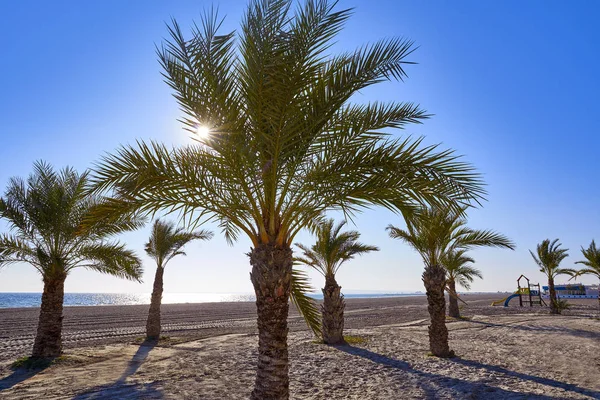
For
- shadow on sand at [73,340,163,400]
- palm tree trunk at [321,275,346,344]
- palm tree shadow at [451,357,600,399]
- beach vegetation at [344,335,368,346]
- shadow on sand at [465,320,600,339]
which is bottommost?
beach vegetation at [344,335,368,346]

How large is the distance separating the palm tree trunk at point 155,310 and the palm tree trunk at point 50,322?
13.4 feet

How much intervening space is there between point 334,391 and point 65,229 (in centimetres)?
884

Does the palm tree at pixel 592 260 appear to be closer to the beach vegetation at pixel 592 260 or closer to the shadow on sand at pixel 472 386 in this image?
the beach vegetation at pixel 592 260

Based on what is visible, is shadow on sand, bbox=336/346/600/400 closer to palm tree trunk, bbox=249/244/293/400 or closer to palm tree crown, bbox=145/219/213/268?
palm tree trunk, bbox=249/244/293/400

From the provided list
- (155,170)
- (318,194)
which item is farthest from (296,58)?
(155,170)

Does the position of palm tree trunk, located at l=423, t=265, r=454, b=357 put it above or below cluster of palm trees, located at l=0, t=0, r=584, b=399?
below

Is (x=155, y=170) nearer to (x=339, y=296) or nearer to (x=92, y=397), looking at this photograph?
(x=92, y=397)

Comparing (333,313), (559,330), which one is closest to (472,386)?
(333,313)

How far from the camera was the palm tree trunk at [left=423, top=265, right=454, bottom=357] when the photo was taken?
1103cm

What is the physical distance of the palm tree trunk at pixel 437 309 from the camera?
11.0m

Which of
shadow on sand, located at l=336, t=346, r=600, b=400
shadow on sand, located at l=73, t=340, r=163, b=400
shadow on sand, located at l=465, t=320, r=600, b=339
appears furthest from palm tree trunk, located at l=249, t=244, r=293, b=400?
shadow on sand, located at l=465, t=320, r=600, b=339

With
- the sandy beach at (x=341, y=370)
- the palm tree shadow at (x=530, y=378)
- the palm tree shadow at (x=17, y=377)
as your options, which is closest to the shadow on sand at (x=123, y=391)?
the sandy beach at (x=341, y=370)

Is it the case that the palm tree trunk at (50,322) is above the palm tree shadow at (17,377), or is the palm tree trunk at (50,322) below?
above

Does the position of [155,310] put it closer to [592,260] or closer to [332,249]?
[332,249]
